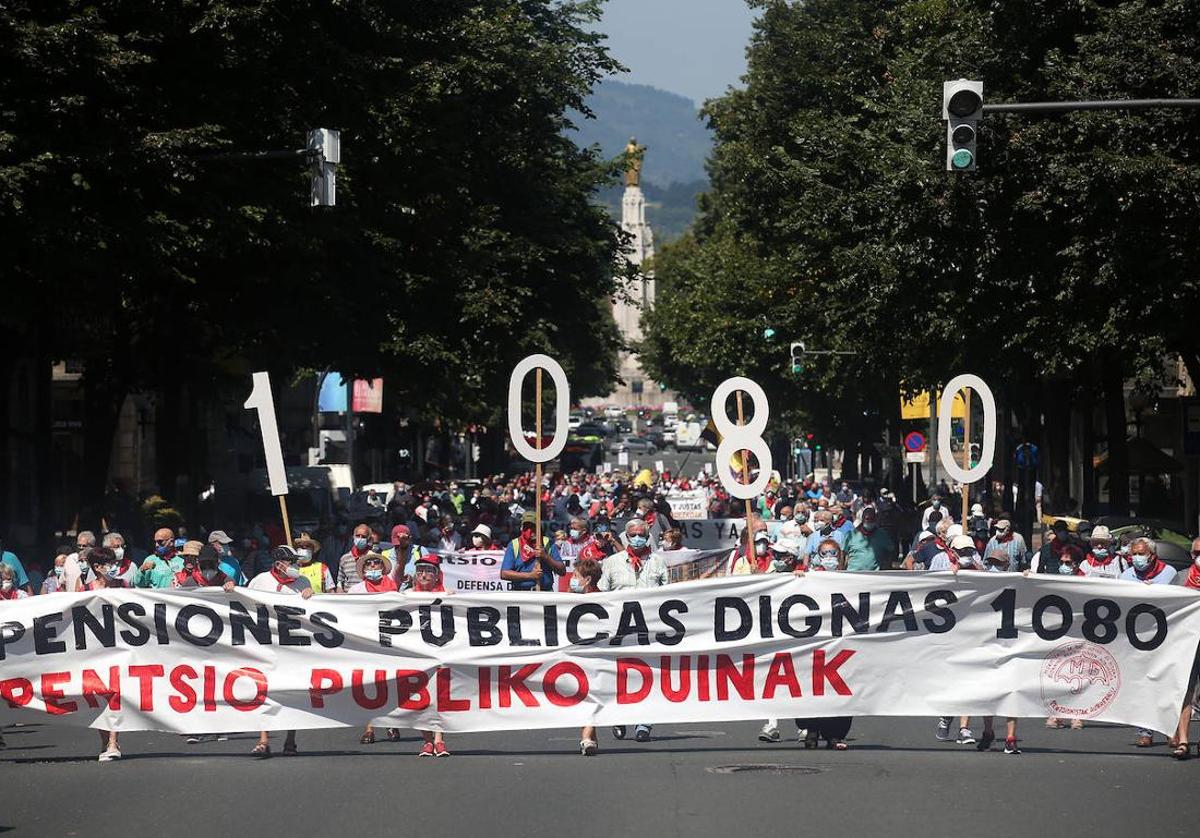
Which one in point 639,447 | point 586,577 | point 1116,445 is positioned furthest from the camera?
point 639,447

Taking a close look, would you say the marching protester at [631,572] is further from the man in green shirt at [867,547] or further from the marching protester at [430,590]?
the man in green shirt at [867,547]

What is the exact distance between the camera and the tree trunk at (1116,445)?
116 ft

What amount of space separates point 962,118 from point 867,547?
854 centimetres

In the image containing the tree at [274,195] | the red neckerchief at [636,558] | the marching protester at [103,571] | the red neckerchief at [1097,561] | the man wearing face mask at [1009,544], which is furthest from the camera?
the tree at [274,195]

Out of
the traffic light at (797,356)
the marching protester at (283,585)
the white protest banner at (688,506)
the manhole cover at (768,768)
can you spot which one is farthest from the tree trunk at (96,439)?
the traffic light at (797,356)

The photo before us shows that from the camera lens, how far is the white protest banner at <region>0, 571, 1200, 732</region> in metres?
14.1

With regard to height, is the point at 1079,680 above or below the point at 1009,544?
below

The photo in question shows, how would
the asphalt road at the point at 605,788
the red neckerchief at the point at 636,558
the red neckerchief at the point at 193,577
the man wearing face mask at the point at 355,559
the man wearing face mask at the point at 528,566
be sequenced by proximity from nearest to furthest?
the asphalt road at the point at 605,788
the red neckerchief at the point at 636,558
the red neckerchief at the point at 193,577
the man wearing face mask at the point at 355,559
the man wearing face mask at the point at 528,566

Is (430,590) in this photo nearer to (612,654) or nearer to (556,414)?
(612,654)

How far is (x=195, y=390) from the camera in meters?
40.1

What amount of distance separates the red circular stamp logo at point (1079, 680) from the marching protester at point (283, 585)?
207 inches

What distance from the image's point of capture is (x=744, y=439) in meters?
17.8

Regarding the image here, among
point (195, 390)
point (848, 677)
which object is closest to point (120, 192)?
point (848, 677)

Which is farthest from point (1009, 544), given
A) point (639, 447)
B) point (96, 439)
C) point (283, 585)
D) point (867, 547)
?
point (639, 447)
